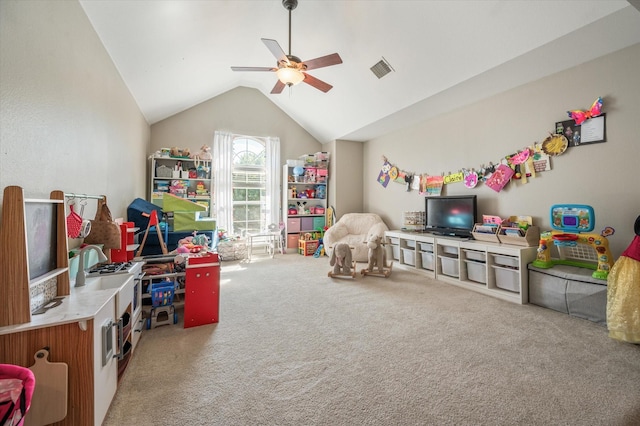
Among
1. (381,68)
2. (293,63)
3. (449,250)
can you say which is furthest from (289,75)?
(449,250)

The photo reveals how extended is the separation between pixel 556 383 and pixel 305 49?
438 cm

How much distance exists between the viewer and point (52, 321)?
1090 mm

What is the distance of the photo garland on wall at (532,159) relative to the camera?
269 centimetres

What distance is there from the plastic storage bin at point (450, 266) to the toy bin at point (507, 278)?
493mm

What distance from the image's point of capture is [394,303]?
290 cm

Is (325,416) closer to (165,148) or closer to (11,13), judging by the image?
(11,13)

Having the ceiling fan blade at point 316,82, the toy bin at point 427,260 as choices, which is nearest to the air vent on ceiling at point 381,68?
the ceiling fan blade at point 316,82

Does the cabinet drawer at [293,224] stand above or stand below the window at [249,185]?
below

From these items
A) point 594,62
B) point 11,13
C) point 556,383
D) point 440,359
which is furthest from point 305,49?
point 556,383

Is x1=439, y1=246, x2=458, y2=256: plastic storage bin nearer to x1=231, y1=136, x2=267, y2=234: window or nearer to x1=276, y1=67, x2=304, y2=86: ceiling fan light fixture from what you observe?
x1=276, y1=67, x2=304, y2=86: ceiling fan light fixture

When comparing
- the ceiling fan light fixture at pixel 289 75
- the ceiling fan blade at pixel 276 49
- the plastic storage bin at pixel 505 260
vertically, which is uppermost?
the ceiling fan blade at pixel 276 49

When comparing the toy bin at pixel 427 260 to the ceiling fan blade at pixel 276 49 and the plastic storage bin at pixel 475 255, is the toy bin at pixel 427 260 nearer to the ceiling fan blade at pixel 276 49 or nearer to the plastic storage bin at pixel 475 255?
the plastic storage bin at pixel 475 255

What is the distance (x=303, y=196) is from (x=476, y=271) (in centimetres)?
384

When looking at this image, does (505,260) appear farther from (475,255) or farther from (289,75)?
(289,75)
